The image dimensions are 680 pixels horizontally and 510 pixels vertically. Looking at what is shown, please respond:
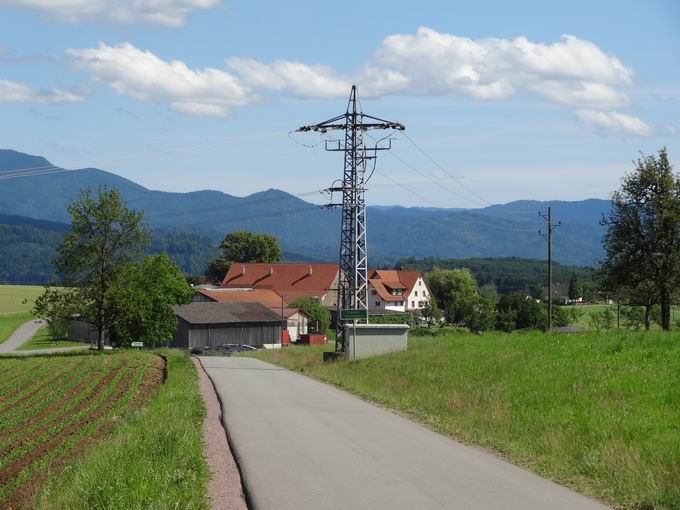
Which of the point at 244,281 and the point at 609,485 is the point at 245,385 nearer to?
the point at 609,485

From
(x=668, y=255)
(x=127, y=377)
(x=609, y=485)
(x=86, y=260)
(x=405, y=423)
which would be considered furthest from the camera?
(x=86, y=260)

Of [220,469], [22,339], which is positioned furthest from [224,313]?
[220,469]

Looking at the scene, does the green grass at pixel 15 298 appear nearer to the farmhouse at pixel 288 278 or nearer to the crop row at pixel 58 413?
the farmhouse at pixel 288 278

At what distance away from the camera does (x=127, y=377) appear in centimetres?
3269

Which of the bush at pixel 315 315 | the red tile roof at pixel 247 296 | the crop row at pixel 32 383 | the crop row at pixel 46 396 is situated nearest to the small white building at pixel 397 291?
the red tile roof at pixel 247 296

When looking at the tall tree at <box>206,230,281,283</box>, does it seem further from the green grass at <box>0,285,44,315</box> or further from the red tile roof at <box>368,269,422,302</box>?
the green grass at <box>0,285,44,315</box>

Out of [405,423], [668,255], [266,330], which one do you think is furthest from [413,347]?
[266,330]

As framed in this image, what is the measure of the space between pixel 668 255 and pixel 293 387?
86.5 feet

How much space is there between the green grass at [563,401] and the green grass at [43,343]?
59785 millimetres

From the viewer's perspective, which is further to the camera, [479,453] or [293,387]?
[293,387]

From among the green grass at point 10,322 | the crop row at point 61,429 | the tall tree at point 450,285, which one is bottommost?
the green grass at point 10,322

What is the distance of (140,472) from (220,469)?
1.91 m

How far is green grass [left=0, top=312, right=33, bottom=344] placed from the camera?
104 metres

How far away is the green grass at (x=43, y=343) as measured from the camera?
3388 inches
